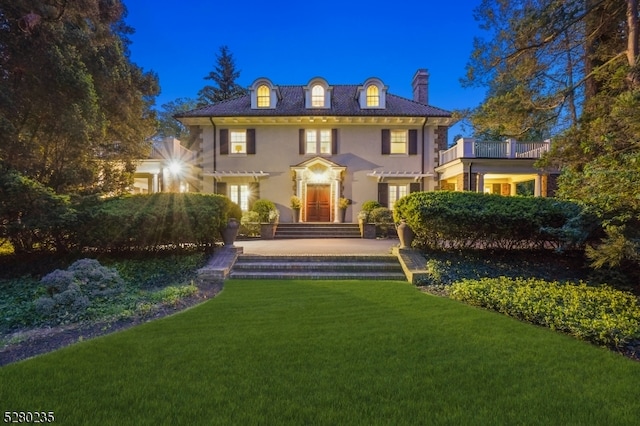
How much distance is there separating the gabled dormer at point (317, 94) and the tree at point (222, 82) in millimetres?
16638

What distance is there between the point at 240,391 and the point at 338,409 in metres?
0.82

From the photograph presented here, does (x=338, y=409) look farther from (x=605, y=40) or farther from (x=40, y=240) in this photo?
(x=605, y=40)

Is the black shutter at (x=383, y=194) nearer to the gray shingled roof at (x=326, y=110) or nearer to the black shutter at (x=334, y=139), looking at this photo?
the black shutter at (x=334, y=139)

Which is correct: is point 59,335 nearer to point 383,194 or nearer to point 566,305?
point 566,305

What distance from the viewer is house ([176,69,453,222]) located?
58.2 ft

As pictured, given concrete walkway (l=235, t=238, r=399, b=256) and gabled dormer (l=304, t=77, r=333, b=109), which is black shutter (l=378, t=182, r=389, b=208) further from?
concrete walkway (l=235, t=238, r=399, b=256)

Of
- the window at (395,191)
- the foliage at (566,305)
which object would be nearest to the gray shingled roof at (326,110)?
the window at (395,191)

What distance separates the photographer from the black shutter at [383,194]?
17656 millimetres

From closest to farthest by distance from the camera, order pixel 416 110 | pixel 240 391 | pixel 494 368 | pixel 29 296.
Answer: pixel 240 391 < pixel 494 368 < pixel 29 296 < pixel 416 110

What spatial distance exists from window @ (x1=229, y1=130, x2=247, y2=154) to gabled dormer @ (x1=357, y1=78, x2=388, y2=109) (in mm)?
6627

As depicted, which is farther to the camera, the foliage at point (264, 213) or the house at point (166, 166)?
the house at point (166, 166)

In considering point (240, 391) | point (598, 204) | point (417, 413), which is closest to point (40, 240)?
point (240, 391)

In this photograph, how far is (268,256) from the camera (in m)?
8.47

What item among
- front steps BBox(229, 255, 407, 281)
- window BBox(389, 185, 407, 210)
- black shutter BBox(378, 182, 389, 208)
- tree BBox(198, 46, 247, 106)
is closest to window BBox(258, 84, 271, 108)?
black shutter BBox(378, 182, 389, 208)
